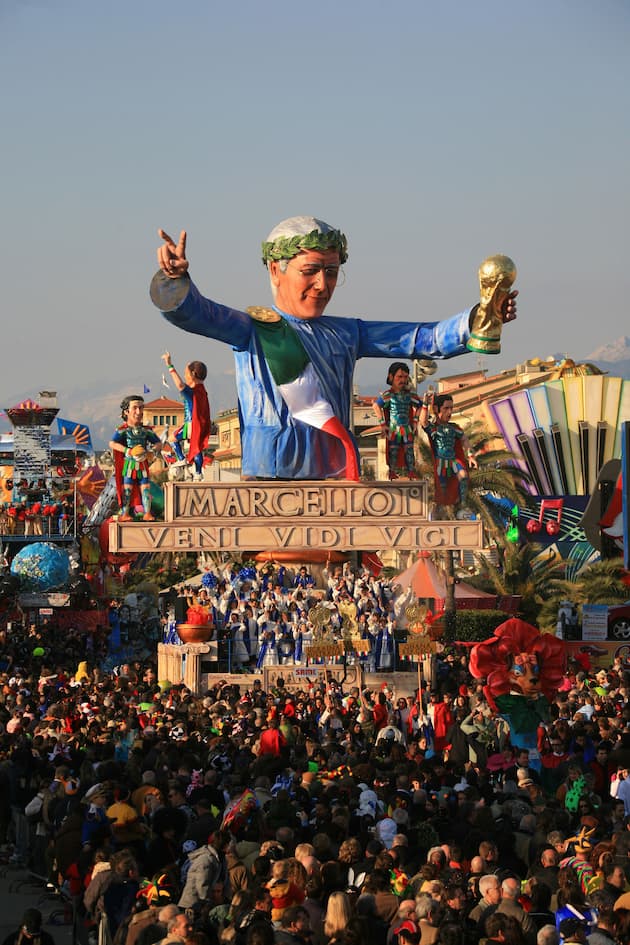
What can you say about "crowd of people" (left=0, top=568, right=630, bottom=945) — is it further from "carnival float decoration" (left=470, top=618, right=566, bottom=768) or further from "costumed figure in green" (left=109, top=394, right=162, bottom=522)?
"costumed figure in green" (left=109, top=394, right=162, bottom=522)

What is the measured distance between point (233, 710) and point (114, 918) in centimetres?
895

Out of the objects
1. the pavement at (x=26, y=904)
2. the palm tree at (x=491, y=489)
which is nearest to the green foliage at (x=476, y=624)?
the palm tree at (x=491, y=489)

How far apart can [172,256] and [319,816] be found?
13438mm

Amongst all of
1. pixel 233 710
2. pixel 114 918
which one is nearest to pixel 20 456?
pixel 233 710

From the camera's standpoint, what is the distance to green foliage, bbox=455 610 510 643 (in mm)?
38312

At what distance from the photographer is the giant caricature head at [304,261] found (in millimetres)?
27953

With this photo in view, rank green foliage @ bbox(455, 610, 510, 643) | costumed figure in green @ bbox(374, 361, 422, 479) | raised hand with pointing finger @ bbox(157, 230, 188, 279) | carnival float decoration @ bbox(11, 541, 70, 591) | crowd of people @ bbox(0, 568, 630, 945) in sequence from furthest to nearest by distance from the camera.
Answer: carnival float decoration @ bbox(11, 541, 70, 591)
green foliage @ bbox(455, 610, 510, 643)
costumed figure in green @ bbox(374, 361, 422, 479)
raised hand with pointing finger @ bbox(157, 230, 188, 279)
crowd of people @ bbox(0, 568, 630, 945)

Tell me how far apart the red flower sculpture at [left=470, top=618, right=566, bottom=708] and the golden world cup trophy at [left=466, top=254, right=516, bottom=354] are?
9.42 m

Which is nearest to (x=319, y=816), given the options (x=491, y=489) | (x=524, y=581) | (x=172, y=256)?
(x=172, y=256)

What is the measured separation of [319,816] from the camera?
12.8 m

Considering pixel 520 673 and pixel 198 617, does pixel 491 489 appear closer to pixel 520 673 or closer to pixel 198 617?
pixel 198 617

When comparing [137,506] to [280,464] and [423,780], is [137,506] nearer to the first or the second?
[280,464]

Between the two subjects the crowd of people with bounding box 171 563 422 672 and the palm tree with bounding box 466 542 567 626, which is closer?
the crowd of people with bounding box 171 563 422 672

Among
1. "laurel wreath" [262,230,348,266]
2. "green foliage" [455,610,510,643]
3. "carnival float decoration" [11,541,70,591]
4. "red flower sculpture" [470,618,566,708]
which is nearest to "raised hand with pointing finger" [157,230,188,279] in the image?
"laurel wreath" [262,230,348,266]
